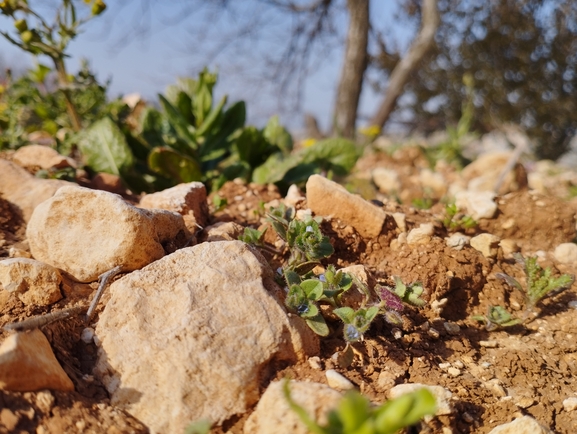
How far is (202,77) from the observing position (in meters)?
3.02

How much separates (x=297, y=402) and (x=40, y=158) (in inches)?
76.4

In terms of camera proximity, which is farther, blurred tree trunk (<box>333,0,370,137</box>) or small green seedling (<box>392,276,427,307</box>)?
blurred tree trunk (<box>333,0,370,137</box>)

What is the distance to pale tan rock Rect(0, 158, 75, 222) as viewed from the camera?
2100mm

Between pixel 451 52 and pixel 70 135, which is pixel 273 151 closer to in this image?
pixel 70 135

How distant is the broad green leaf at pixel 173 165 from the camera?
258cm

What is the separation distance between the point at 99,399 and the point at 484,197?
200 centimetres

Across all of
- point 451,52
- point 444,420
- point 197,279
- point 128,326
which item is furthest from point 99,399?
point 451,52

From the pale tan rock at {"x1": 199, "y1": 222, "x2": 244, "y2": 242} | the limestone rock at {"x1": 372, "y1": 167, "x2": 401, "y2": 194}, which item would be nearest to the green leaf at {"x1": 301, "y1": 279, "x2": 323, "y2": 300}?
the pale tan rock at {"x1": 199, "y1": 222, "x2": 244, "y2": 242}

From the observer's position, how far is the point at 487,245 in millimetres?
2141

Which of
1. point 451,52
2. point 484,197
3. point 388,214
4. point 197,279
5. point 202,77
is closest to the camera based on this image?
point 197,279

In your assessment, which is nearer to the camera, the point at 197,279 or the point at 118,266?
the point at 197,279

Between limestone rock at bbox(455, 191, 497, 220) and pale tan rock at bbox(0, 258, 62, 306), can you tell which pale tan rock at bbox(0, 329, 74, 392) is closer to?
pale tan rock at bbox(0, 258, 62, 306)

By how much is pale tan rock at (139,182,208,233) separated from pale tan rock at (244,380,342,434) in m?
0.92

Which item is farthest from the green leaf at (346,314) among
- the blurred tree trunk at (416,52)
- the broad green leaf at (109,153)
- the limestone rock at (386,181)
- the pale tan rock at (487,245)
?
the blurred tree trunk at (416,52)
